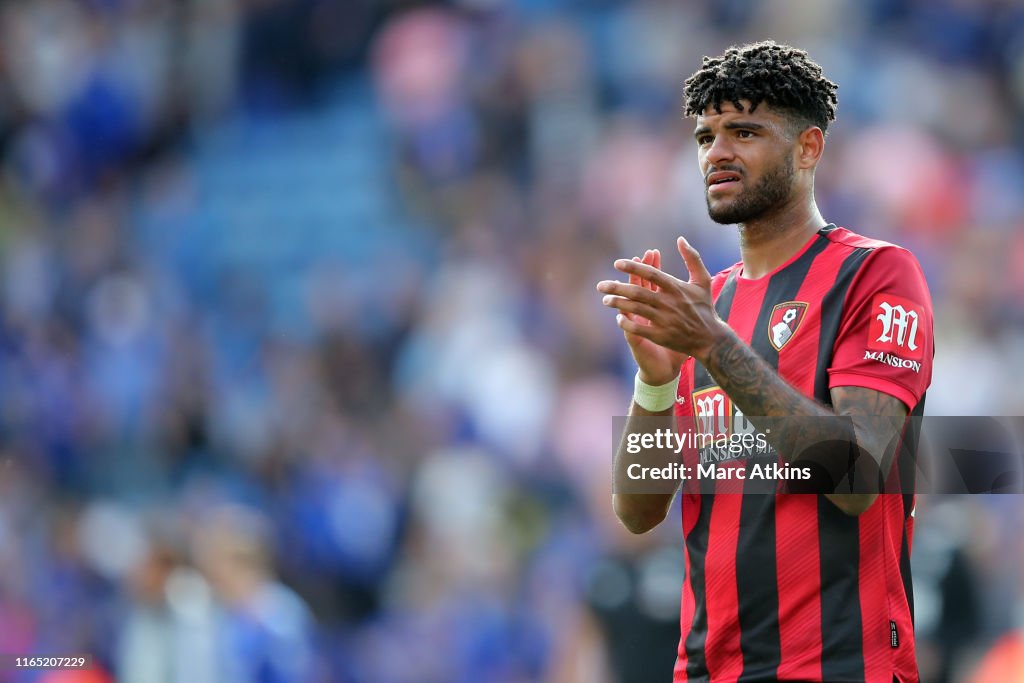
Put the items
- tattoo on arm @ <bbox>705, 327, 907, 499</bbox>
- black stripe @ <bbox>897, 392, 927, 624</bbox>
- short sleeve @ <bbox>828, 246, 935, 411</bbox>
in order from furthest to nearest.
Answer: black stripe @ <bbox>897, 392, 927, 624</bbox>
short sleeve @ <bbox>828, 246, 935, 411</bbox>
tattoo on arm @ <bbox>705, 327, 907, 499</bbox>

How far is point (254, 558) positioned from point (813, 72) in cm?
501

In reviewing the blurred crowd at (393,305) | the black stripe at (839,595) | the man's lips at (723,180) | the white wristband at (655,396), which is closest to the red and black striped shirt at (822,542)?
the black stripe at (839,595)

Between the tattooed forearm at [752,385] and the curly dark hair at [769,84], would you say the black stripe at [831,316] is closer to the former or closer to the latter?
the tattooed forearm at [752,385]

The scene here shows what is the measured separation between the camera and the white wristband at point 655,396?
11.0 feet

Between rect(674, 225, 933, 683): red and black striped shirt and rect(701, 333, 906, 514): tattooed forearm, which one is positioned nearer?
rect(701, 333, 906, 514): tattooed forearm

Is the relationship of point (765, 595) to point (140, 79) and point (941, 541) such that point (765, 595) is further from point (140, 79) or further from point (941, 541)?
point (140, 79)

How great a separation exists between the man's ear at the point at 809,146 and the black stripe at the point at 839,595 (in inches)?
33.2

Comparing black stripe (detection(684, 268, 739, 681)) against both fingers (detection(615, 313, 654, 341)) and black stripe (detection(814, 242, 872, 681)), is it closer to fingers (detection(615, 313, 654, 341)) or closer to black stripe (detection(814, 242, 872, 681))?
black stripe (detection(814, 242, 872, 681))

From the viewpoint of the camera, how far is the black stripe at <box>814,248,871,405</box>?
10.1 feet

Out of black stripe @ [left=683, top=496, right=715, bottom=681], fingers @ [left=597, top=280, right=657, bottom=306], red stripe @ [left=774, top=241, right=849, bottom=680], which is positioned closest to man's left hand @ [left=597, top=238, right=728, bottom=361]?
fingers @ [left=597, top=280, right=657, bottom=306]

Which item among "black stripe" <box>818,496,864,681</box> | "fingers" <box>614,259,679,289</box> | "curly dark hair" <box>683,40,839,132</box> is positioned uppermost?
"curly dark hair" <box>683,40,839,132</box>

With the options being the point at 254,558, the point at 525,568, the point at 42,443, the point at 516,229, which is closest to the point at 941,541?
the point at 525,568

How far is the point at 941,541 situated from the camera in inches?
251

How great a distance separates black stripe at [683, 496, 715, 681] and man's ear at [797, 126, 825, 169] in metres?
0.84
